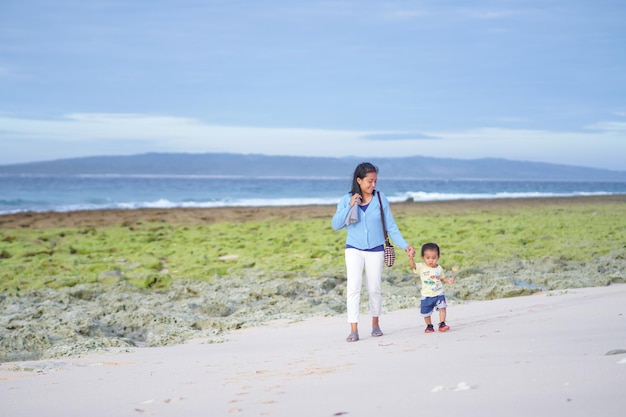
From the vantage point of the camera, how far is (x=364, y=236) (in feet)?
20.9

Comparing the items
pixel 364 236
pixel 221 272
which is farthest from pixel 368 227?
pixel 221 272

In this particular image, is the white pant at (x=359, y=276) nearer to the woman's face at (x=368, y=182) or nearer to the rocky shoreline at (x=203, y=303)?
the woman's face at (x=368, y=182)

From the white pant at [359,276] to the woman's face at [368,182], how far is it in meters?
0.52

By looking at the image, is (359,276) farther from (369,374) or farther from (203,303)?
(203,303)

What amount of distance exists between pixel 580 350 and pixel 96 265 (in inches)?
398

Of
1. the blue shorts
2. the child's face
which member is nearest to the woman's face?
the child's face

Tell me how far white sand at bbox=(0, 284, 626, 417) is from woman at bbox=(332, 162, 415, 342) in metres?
0.33

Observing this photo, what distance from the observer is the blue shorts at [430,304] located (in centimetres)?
623

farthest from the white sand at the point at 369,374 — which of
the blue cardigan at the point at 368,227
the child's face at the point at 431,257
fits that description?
the blue cardigan at the point at 368,227

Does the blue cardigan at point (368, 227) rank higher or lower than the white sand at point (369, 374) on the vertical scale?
higher

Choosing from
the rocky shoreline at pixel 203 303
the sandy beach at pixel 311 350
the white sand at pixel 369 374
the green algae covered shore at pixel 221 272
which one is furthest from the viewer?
the green algae covered shore at pixel 221 272

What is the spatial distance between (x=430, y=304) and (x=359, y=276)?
65 cm

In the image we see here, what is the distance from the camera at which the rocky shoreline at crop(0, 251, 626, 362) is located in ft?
23.8

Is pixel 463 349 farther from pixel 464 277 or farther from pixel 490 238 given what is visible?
pixel 490 238
